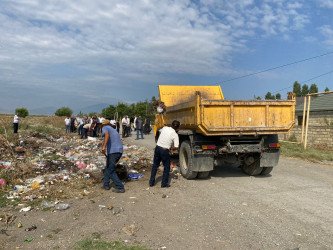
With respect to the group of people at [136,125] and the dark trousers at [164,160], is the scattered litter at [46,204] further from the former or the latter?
the group of people at [136,125]

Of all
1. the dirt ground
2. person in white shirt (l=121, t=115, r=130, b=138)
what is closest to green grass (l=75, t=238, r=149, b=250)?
the dirt ground

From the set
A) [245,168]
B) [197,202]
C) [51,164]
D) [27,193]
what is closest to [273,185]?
[245,168]

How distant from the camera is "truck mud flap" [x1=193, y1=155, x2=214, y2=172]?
5902 mm

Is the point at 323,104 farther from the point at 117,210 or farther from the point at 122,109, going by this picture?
the point at 122,109

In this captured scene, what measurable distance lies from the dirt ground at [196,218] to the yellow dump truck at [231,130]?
22.6 inches

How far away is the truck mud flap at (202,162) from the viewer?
5.90 m

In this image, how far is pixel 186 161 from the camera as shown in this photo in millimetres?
6551

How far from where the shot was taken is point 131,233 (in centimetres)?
345

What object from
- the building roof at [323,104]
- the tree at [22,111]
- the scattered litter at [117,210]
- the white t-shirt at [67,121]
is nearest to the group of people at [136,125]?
the white t-shirt at [67,121]

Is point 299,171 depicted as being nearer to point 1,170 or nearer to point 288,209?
point 288,209

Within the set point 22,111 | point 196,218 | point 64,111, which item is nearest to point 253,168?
point 196,218

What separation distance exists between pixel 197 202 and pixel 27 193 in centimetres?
329

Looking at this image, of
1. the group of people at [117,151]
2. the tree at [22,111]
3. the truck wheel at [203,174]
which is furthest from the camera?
the tree at [22,111]

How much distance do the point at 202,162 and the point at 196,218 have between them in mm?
2079
